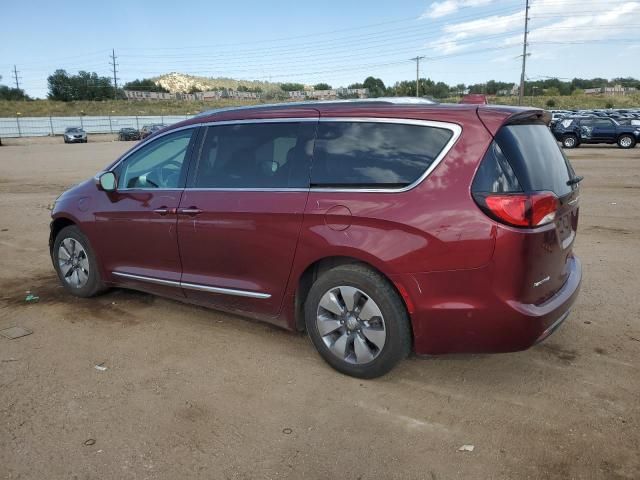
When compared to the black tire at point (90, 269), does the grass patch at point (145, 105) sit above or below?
above

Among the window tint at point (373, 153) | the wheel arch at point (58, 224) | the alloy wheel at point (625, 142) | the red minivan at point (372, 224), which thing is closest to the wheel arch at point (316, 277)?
the red minivan at point (372, 224)

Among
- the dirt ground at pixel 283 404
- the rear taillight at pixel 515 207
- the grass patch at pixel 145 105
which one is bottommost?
the dirt ground at pixel 283 404

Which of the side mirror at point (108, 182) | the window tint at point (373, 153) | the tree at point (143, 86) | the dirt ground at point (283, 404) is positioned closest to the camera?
the dirt ground at point (283, 404)

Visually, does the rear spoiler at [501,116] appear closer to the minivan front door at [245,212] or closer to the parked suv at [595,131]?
the minivan front door at [245,212]

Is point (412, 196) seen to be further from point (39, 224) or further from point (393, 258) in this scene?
point (39, 224)

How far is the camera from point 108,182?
479 cm

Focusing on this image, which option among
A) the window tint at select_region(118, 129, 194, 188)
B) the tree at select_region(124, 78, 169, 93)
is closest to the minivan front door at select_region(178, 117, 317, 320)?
the window tint at select_region(118, 129, 194, 188)

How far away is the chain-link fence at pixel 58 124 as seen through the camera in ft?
187

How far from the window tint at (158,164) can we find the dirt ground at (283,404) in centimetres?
119

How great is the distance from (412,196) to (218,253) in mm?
1628

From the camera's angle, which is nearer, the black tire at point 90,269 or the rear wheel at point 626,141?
the black tire at point 90,269

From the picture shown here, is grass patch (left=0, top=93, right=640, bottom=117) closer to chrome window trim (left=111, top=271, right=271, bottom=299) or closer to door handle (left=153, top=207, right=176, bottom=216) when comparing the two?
chrome window trim (left=111, top=271, right=271, bottom=299)

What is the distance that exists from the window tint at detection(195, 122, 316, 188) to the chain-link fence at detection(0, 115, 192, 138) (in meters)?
52.8

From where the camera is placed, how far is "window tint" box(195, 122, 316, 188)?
3756mm
